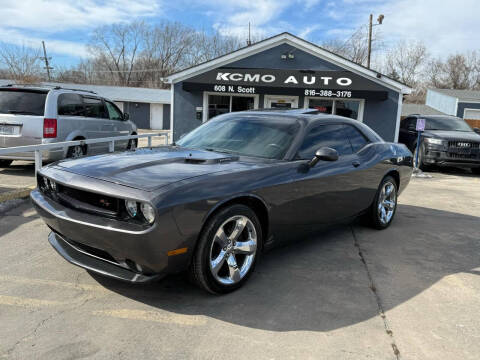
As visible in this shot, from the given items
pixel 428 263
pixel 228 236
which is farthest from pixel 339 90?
pixel 228 236

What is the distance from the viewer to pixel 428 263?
4.22 m

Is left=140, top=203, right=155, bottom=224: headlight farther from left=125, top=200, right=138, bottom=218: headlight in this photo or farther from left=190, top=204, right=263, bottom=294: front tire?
left=190, top=204, right=263, bottom=294: front tire

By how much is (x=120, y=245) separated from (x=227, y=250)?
34.5 inches

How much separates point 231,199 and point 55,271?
5.86ft

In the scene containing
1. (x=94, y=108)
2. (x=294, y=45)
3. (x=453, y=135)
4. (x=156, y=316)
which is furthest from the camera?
(x=294, y=45)

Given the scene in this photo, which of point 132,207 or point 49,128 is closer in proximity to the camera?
point 132,207

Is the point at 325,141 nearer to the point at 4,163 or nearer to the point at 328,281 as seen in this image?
the point at 328,281

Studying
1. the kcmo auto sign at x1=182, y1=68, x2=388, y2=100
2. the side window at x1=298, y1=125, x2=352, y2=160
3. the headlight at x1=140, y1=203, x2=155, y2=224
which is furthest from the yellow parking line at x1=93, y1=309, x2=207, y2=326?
the kcmo auto sign at x1=182, y1=68, x2=388, y2=100

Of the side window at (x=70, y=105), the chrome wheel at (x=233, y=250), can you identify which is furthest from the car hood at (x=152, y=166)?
the side window at (x=70, y=105)

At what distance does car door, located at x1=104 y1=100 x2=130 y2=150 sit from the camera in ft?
32.1

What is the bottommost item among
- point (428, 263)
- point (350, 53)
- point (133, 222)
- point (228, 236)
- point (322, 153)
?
point (428, 263)

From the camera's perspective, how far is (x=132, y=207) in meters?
2.76

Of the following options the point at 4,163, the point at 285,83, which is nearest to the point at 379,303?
the point at 4,163

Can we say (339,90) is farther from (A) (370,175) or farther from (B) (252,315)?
(B) (252,315)
